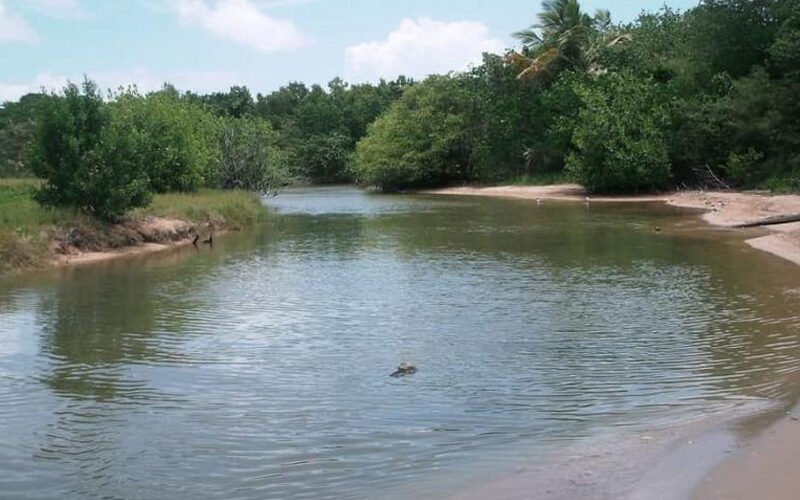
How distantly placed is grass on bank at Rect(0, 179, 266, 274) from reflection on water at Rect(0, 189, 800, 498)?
129 centimetres

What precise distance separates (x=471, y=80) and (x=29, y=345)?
64032 mm

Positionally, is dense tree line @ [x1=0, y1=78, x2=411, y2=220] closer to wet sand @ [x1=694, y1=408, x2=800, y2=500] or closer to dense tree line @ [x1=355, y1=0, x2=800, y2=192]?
dense tree line @ [x1=355, y1=0, x2=800, y2=192]

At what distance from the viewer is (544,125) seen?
212 feet

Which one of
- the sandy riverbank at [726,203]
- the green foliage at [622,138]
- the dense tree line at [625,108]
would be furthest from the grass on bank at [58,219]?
the dense tree line at [625,108]

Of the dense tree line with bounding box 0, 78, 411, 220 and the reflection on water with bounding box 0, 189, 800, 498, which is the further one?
the dense tree line with bounding box 0, 78, 411, 220

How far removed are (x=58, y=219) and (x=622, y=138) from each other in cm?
3545

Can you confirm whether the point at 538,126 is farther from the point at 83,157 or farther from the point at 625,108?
the point at 83,157

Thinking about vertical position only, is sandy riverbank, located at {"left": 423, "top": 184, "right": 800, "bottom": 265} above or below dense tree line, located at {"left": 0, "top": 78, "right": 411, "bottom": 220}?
below

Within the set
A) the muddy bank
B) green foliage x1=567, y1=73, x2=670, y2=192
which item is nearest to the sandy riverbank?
green foliage x1=567, y1=73, x2=670, y2=192

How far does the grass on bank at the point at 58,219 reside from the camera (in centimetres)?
2270

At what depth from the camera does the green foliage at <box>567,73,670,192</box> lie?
50594 mm

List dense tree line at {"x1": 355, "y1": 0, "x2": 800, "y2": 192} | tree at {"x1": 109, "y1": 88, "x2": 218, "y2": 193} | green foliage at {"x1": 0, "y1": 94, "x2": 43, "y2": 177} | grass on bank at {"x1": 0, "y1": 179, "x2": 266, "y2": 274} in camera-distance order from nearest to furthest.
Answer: grass on bank at {"x1": 0, "y1": 179, "x2": 266, "y2": 274} < tree at {"x1": 109, "y1": 88, "x2": 218, "y2": 193} < dense tree line at {"x1": 355, "y1": 0, "x2": 800, "y2": 192} < green foliage at {"x1": 0, "y1": 94, "x2": 43, "y2": 177}

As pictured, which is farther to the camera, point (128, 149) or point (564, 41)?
point (564, 41)

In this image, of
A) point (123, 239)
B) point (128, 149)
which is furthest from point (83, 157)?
point (123, 239)
